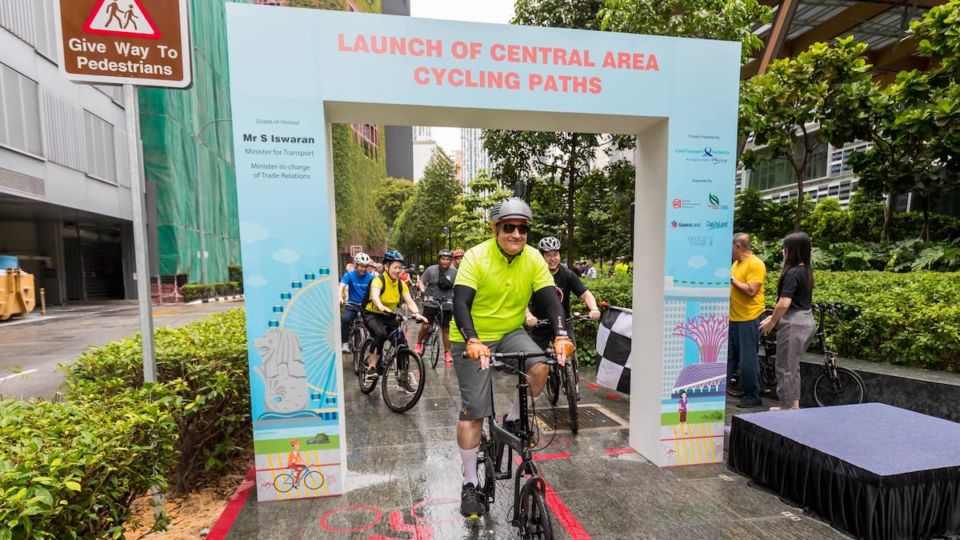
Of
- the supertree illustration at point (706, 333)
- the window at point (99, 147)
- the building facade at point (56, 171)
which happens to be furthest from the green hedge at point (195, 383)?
the window at point (99, 147)

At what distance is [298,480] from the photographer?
3.69m

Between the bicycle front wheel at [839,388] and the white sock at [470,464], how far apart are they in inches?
174

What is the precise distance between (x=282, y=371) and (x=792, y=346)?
4.82 m

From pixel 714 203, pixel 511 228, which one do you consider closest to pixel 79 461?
pixel 511 228

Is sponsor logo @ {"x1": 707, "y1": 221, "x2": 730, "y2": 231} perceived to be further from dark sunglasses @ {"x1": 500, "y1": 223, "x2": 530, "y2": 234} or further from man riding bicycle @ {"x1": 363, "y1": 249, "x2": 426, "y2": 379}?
man riding bicycle @ {"x1": 363, "y1": 249, "x2": 426, "y2": 379}

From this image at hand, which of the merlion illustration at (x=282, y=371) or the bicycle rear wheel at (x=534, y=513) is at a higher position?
the merlion illustration at (x=282, y=371)

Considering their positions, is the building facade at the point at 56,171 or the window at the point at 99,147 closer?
the building facade at the point at 56,171

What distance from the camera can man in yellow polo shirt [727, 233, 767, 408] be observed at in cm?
523

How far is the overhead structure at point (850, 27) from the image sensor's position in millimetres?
18938

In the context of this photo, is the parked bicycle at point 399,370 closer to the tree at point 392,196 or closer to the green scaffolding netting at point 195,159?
the green scaffolding netting at point 195,159

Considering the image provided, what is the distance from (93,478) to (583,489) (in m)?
3.22

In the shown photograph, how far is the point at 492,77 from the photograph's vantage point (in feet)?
11.9

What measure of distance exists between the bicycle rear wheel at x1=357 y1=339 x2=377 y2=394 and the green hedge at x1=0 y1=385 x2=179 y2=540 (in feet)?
11.2

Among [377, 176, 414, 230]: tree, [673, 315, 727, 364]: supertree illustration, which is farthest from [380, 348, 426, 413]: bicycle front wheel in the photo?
[377, 176, 414, 230]: tree
